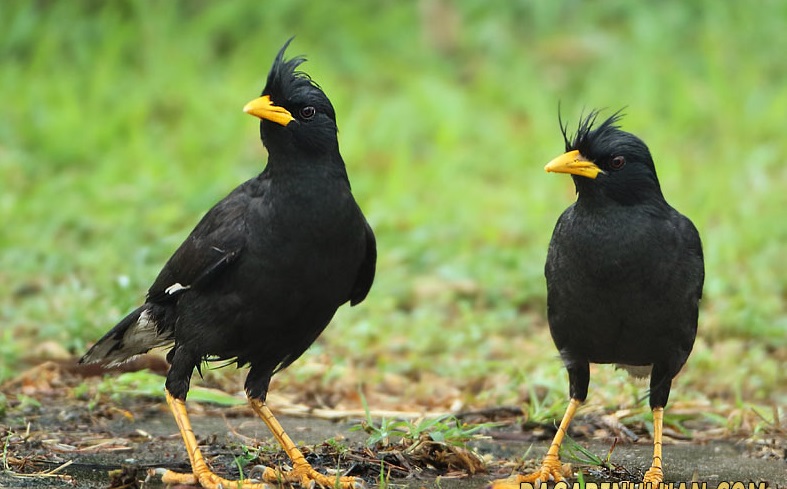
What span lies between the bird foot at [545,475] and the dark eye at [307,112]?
1.66 metres

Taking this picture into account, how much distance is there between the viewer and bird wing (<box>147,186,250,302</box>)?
4594 millimetres

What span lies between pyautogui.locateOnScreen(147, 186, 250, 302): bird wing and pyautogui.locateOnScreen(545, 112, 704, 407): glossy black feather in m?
1.39

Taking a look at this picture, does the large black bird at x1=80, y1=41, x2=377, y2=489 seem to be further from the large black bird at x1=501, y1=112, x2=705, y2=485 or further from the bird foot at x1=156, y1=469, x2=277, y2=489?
the large black bird at x1=501, y1=112, x2=705, y2=485

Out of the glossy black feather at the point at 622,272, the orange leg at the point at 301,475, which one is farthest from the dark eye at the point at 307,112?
the orange leg at the point at 301,475

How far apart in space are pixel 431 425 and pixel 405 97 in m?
7.80

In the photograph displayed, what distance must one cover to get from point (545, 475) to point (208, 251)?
164 cm

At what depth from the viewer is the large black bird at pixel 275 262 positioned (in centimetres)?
448

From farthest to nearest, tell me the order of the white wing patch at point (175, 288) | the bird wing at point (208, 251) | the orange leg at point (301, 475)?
the white wing patch at point (175, 288), the bird wing at point (208, 251), the orange leg at point (301, 475)

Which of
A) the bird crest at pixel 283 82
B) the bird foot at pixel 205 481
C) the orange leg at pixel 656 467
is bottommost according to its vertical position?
the bird foot at pixel 205 481

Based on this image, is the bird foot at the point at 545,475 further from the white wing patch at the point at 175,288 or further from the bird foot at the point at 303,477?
the white wing patch at the point at 175,288

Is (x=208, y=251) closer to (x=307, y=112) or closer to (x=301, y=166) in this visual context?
(x=301, y=166)

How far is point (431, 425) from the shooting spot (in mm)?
4863

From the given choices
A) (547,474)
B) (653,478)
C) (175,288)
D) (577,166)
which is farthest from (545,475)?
(175,288)

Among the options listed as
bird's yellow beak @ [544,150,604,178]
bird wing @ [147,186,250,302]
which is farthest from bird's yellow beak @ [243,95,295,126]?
bird's yellow beak @ [544,150,604,178]
